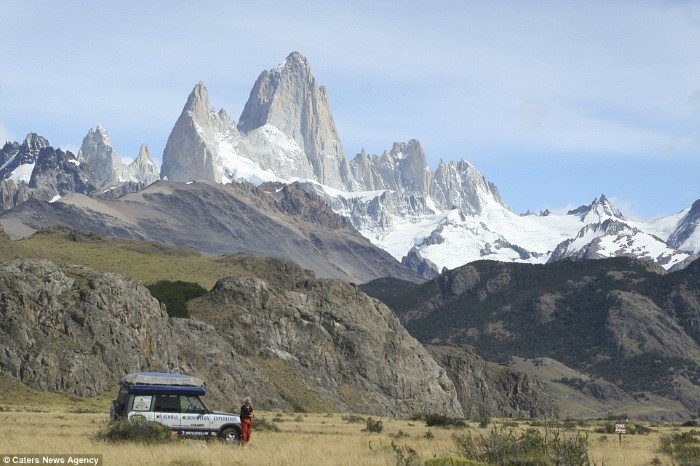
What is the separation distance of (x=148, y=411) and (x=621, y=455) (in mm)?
17672

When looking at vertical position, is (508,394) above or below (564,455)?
above

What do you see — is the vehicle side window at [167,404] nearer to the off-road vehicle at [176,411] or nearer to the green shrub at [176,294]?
the off-road vehicle at [176,411]

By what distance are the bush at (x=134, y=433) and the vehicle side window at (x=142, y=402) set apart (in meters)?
3.00

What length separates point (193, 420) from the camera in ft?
138

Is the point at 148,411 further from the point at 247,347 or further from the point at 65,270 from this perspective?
the point at 247,347

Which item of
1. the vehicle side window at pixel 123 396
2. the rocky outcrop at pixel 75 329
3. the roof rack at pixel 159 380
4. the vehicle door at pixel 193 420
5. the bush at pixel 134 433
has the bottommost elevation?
the bush at pixel 134 433

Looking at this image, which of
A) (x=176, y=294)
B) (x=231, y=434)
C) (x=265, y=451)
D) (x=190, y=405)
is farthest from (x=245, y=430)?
(x=176, y=294)

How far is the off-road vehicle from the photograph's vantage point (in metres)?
41.7

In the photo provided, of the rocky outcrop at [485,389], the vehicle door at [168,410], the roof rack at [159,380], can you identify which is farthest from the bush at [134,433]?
the rocky outcrop at [485,389]

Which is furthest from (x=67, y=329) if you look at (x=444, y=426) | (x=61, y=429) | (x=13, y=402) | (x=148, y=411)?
(x=148, y=411)

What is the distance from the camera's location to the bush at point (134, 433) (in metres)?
38.1

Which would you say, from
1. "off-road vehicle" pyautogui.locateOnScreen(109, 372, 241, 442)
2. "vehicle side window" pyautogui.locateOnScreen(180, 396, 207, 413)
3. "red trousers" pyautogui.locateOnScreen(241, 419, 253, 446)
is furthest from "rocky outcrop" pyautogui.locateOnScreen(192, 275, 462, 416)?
"red trousers" pyautogui.locateOnScreen(241, 419, 253, 446)

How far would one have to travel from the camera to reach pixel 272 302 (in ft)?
479

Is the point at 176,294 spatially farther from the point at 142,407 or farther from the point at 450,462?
the point at 450,462
